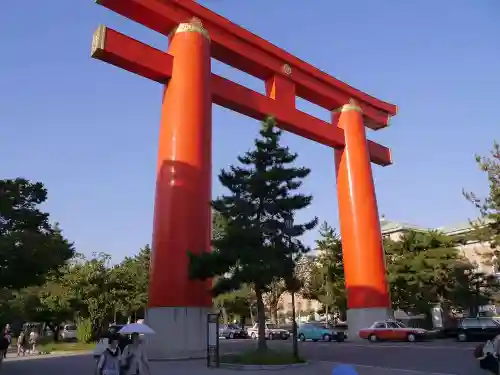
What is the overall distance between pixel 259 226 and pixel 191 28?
1027 centimetres

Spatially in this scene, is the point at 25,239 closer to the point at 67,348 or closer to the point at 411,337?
the point at 67,348

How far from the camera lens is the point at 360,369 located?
14.5 metres

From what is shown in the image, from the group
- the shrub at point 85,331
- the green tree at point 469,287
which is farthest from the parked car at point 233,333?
the green tree at point 469,287

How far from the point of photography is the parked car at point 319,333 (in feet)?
105

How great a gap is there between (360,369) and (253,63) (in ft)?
52.8

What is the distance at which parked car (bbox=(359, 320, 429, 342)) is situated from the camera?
26.8m

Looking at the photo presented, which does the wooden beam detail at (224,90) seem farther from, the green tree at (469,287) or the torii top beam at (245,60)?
the green tree at (469,287)

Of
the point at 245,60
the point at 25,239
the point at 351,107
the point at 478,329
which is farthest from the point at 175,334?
the point at 351,107

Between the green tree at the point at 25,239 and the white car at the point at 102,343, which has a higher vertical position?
the green tree at the point at 25,239

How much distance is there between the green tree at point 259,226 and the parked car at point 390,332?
11.3m

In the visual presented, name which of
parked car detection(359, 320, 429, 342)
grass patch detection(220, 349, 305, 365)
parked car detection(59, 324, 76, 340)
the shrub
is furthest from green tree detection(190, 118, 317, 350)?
parked car detection(59, 324, 76, 340)

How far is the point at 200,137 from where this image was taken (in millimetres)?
21000

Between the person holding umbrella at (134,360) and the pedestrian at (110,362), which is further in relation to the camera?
the person holding umbrella at (134,360)

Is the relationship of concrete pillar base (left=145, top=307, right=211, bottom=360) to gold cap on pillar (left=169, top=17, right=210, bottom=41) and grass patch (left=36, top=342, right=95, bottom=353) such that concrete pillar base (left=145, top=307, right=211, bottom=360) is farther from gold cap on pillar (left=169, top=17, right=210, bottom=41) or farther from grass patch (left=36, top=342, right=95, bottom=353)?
gold cap on pillar (left=169, top=17, right=210, bottom=41)
